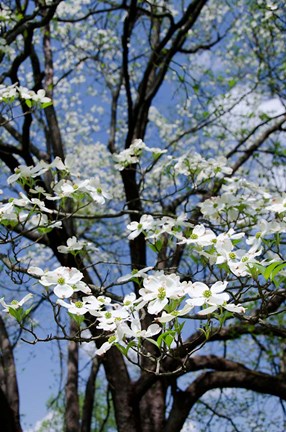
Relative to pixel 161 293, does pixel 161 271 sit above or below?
above

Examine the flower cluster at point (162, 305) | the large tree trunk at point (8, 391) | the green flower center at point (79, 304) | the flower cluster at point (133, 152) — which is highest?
the flower cluster at point (133, 152)

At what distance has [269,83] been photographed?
599 cm

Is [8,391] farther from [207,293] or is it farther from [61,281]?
[207,293]

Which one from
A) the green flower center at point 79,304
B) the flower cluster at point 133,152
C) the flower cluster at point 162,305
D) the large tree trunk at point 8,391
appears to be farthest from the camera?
→ the large tree trunk at point 8,391

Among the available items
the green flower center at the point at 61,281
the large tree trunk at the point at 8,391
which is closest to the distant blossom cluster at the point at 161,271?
the green flower center at the point at 61,281

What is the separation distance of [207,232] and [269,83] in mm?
4310

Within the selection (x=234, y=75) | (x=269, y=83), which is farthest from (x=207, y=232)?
(x=234, y=75)

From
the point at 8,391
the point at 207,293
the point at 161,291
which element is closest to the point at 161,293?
the point at 161,291

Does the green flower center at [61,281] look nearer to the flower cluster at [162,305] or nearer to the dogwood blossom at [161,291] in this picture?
the flower cluster at [162,305]

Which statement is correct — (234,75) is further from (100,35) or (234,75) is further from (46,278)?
(46,278)

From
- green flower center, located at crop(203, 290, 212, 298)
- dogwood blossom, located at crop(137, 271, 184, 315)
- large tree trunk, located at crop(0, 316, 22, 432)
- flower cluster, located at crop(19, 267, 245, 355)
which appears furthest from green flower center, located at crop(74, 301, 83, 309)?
large tree trunk, located at crop(0, 316, 22, 432)

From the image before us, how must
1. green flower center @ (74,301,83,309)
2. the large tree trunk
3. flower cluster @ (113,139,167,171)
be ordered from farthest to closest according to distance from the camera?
1. the large tree trunk
2. flower cluster @ (113,139,167,171)
3. green flower center @ (74,301,83,309)

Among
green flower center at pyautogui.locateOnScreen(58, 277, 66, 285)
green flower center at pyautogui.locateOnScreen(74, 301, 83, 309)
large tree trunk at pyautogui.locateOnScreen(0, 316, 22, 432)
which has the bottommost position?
green flower center at pyautogui.locateOnScreen(74, 301, 83, 309)

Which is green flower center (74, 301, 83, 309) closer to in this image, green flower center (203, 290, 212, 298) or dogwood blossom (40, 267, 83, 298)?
dogwood blossom (40, 267, 83, 298)
